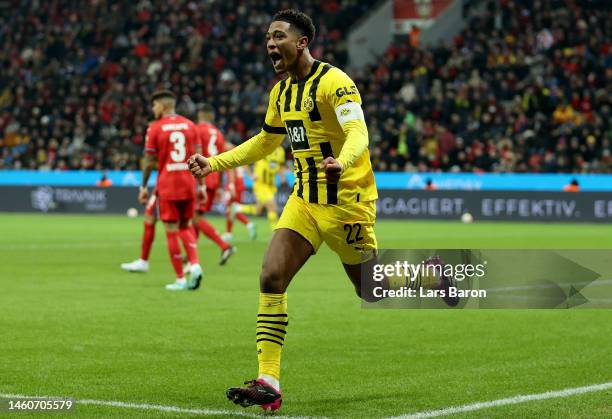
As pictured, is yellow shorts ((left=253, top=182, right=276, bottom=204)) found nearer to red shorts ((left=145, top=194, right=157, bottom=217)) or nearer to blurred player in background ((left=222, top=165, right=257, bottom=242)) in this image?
blurred player in background ((left=222, top=165, right=257, bottom=242))

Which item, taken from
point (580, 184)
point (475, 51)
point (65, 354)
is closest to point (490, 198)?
point (580, 184)

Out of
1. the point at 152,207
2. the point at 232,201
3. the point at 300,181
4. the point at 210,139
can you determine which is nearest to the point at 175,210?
the point at 152,207

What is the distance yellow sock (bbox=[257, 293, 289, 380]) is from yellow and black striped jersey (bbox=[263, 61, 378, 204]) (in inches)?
27.4

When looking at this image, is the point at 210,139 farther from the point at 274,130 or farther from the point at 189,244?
the point at 274,130

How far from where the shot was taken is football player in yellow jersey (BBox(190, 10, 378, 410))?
710cm

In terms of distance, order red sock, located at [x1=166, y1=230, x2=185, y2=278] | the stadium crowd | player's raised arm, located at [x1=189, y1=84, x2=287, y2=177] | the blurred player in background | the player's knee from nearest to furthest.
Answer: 1. the player's knee
2. player's raised arm, located at [x1=189, y1=84, x2=287, y2=177]
3. red sock, located at [x1=166, y1=230, x2=185, y2=278]
4. the blurred player in background
5. the stadium crowd

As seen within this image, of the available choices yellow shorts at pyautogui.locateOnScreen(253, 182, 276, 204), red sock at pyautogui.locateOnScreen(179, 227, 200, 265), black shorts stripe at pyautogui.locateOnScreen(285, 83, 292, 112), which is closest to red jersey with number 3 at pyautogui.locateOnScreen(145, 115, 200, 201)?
red sock at pyautogui.locateOnScreen(179, 227, 200, 265)

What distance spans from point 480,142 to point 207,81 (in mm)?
10811

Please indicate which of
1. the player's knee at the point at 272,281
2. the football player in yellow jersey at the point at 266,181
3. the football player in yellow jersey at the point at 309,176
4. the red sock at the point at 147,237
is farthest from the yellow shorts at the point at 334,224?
the football player in yellow jersey at the point at 266,181

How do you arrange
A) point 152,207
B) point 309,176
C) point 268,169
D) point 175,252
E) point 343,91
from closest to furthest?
point 343,91
point 309,176
point 175,252
point 152,207
point 268,169

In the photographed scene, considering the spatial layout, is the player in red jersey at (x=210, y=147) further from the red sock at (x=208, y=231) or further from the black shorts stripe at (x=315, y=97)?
the black shorts stripe at (x=315, y=97)

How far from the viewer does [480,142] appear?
33031 millimetres

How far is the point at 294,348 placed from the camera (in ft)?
30.9

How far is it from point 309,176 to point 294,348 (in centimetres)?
241
